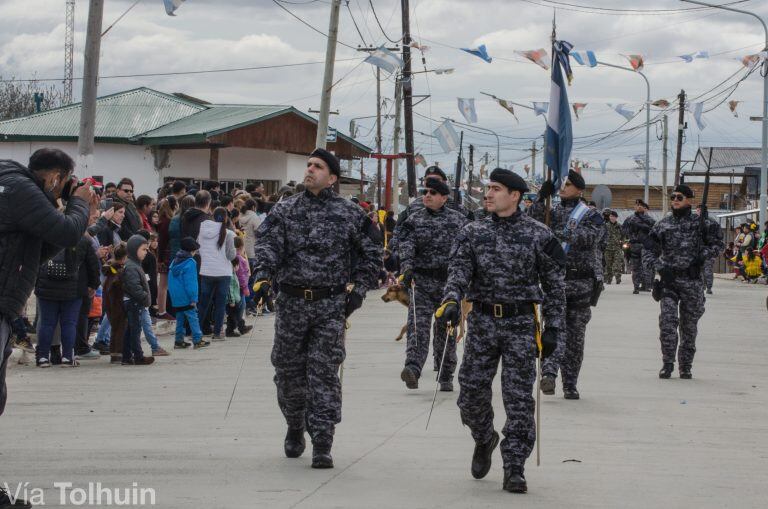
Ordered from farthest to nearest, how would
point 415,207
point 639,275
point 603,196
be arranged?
point 603,196, point 639,275, point 415,207

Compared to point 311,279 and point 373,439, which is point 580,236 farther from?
point 311,279

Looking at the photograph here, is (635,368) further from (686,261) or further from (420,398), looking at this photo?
(420,398)

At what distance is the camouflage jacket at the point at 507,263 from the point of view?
25.0 ft

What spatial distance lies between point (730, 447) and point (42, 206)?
5492 mm

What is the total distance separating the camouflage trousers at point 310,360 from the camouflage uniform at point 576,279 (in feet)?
12.8

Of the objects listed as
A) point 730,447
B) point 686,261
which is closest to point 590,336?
point 686,261

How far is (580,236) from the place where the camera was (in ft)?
38.0

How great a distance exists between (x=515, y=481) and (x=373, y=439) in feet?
6.37

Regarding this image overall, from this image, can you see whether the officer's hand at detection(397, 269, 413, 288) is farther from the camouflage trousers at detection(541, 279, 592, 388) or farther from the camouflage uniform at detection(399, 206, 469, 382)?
the camouflage trousers at detection(541, 279, 592, 388)

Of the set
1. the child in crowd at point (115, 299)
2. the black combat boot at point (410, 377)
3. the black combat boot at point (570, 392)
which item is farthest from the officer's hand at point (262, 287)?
the child in crowd at point (115, 299)

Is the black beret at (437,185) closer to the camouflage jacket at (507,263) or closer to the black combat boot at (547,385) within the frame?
the black combat boot at (547,385)

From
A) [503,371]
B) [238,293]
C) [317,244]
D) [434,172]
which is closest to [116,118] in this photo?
[238,293]

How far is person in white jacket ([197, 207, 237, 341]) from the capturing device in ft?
52.2

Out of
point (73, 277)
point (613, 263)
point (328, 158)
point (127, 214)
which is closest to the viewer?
point (328, 158)
